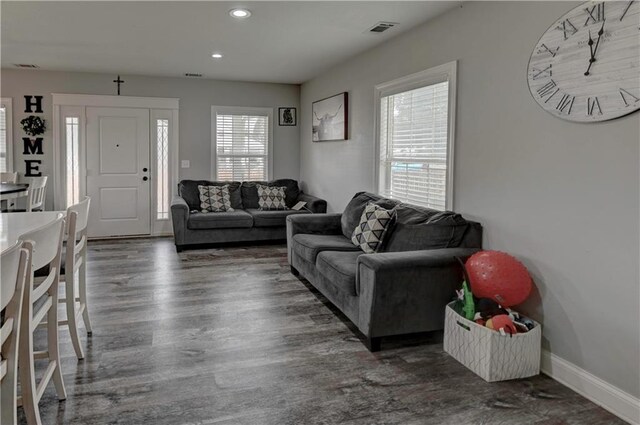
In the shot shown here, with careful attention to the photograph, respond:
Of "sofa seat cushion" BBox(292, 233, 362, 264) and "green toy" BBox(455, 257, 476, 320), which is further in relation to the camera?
"sofa seat cushion" BBox(292, 233, 362, 264)

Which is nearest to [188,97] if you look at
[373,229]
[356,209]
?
[356,209]

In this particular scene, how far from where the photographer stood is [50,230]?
6.24ft

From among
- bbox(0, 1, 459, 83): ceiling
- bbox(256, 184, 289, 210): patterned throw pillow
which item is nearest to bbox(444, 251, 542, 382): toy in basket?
bbox(0, 1, 459, 83): ceiling

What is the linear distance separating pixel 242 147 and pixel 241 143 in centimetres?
6

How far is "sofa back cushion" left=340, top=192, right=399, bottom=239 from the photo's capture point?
441cm

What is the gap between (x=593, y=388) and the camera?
2467 mm

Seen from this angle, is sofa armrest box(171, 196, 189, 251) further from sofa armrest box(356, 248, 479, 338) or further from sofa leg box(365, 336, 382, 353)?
sofa leg box(365, 336, 382, 353)

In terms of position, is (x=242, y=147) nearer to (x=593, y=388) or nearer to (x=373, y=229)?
(x=373, y=229)

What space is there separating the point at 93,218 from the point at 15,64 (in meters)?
2.20

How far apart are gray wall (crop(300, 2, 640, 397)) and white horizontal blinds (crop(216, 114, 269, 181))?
12.4 feet

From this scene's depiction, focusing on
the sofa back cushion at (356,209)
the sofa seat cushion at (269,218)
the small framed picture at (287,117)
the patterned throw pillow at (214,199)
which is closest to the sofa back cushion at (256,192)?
the patterned throw pillow at (214,199)

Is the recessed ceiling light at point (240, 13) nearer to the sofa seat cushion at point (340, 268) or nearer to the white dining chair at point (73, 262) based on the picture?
the white dining chair at point (73, 262)

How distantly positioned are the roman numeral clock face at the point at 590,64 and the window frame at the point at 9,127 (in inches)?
252

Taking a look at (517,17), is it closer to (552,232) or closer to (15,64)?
(552,232)
